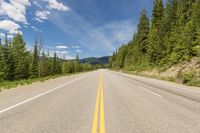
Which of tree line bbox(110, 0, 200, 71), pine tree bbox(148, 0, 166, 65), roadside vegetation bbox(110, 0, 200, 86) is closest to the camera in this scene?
roadside vegetation bbox(110, 0, 200, 86)

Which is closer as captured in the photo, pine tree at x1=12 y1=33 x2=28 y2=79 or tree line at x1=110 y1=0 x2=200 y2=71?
tree line at x1=110 y1=0 x2=200 y2=71

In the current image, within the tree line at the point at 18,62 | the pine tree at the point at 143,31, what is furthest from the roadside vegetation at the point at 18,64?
the pine tree at the point at 143,31

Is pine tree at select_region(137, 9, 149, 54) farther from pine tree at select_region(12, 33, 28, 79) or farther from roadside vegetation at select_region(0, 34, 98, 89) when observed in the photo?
pine tree at select_region(12, 33, 28, 79)

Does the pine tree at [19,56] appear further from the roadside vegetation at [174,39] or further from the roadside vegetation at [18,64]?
the roadside vegetation at [174,39]

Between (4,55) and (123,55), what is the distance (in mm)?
77269

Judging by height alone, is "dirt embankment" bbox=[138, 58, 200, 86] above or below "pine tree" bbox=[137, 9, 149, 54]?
below

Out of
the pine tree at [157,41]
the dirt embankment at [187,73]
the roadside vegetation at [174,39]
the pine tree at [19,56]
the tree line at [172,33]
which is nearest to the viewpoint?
the dirt embankment at [187,73]

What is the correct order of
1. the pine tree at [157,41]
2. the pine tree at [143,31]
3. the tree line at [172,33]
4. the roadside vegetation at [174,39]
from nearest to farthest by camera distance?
the roadside vegetation at [174,39], the tree line at [172,33], the pine tree at [157,41], the pine tree at [143,31]

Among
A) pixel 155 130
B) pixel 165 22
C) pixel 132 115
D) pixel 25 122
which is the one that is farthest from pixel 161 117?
pixel 165 22

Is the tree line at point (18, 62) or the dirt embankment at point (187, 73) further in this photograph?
the tree line at point (18, 62)

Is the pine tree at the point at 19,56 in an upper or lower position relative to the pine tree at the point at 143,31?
lower

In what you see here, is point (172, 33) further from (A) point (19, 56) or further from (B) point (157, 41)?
(A) point (19, 56)

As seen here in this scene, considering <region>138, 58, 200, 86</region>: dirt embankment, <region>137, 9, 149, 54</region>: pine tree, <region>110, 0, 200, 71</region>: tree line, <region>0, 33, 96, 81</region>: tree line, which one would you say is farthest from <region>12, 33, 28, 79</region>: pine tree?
<region>137, 9, 149, 54</region>: pine tree

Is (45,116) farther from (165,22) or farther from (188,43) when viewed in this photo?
(165,22)
